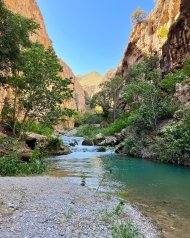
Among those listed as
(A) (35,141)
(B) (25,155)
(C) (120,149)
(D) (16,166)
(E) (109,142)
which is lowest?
(D) (16,166)

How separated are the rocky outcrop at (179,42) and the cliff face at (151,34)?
48.2 ft

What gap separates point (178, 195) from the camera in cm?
1023

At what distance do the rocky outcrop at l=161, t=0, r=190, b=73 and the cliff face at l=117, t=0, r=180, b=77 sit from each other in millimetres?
14685

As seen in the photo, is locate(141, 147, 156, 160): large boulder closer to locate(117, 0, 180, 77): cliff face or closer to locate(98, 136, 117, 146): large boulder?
locate(98, 136, 117, 146): large boulder

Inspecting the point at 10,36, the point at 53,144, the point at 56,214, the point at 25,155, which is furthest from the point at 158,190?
the point at 53,144

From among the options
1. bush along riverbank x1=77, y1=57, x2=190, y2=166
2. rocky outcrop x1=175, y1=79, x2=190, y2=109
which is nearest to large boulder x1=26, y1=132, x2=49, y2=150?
bush along riverbank x1=77, y1=57, x2=190, y2=166

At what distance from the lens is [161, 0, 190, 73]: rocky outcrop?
34.8 meters

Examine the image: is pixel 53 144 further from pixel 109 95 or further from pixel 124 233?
pixel 109 95

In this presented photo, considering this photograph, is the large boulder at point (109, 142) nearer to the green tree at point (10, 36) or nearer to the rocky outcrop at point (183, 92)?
the rocky outcrop at point (183, 92)

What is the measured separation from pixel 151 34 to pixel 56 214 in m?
59.3

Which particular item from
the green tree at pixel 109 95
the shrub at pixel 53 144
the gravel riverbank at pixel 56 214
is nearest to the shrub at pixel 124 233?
the gravel riverbank at pixel 56 214

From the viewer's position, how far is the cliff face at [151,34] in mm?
54125

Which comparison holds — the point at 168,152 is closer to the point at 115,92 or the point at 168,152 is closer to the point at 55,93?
the point at 55,93

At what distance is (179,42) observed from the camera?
3656 cm
